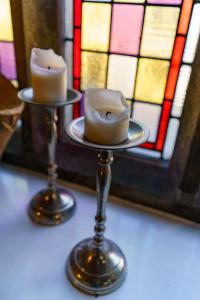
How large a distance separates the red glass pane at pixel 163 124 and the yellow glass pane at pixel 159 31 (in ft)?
0.52

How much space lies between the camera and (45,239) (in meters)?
0.83

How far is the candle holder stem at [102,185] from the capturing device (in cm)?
56

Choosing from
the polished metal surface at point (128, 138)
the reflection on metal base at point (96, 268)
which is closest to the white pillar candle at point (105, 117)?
the polished metal surface at point (128, 138)

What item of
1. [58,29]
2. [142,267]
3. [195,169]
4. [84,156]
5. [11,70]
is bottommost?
[142,267]

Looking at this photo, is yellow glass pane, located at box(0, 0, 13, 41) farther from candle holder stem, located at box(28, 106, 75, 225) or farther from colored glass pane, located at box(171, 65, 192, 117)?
colored glass pane, located at box(171, 65, 192, 117)

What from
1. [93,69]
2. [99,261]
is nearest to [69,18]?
[93,69]

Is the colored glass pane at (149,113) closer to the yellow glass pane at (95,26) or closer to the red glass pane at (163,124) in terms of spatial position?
the red glass pane at (163,124)

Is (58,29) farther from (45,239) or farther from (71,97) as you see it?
(45,239)

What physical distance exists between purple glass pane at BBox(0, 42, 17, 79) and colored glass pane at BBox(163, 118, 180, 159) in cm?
66

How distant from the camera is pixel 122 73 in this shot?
894 millimetres

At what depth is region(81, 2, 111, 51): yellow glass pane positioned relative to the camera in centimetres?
83

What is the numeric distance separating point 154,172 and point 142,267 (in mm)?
350

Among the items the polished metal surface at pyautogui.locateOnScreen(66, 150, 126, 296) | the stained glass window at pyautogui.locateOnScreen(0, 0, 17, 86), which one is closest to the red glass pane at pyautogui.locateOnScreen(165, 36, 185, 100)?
the polished metal surface at pyautogui.locateOnScreen(66, 150, 126, 296)

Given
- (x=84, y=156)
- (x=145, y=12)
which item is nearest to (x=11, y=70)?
(x=84, y=156)
